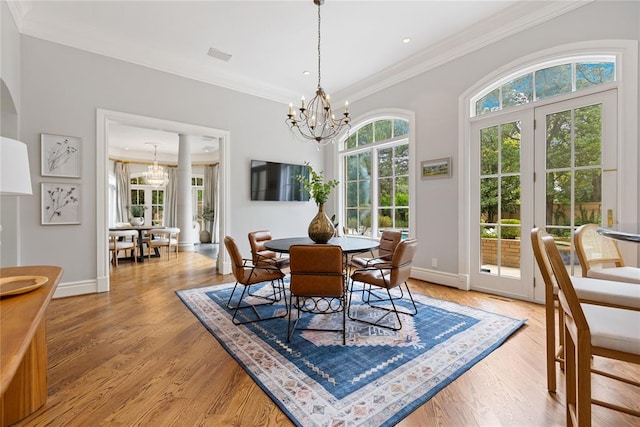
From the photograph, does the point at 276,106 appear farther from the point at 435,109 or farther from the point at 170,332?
the point at 170,332

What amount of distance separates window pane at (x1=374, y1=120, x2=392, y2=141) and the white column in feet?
16.6

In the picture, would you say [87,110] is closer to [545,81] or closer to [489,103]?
[489,103]

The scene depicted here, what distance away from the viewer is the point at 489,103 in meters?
3.71

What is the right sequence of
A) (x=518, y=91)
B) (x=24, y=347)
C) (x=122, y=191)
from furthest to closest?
(x=122, y=191), (x=518, y=91), (x=24, y=347)

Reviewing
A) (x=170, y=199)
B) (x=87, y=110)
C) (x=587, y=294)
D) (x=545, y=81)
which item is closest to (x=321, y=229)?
(x=587, y=294)

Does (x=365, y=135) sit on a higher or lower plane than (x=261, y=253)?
higher

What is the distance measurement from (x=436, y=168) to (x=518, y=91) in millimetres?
1271

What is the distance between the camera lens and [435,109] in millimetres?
4168

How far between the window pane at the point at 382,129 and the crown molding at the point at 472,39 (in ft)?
1.80

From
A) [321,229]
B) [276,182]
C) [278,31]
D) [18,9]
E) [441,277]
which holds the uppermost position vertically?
[278,31]

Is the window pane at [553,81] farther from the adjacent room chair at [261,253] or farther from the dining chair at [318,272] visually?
the adjacent room chair at [261,253]

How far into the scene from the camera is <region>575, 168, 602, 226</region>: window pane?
9.48 feet

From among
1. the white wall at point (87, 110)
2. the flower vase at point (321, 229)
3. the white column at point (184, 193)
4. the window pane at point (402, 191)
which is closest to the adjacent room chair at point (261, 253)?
the flower vase at point (321, 229)

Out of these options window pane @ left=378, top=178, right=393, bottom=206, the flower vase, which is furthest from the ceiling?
the flower vase
